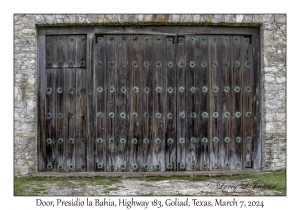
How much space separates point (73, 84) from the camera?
218 inches

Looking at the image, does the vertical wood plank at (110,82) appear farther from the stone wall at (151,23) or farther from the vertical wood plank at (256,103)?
the vertical wood plank at (256,103)

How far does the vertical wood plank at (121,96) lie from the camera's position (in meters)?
5.54

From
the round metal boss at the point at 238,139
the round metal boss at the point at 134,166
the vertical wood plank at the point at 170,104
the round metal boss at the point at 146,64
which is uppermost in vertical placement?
the round metal boss at the point at 146,64

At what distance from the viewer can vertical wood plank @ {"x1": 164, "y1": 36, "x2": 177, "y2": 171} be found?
5551 mm

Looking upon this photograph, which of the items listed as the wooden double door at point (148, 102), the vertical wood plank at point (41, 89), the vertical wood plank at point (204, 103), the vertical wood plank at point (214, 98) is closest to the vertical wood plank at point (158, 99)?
the wooden double door at point (148, 102)

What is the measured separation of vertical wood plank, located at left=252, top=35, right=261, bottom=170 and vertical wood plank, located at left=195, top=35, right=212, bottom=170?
0.66 m

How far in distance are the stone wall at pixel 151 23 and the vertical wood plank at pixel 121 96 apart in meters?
0.40

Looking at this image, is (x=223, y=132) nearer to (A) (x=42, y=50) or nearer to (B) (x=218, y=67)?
(B) (x=218, y=67)

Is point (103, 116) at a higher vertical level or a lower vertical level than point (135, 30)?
lower

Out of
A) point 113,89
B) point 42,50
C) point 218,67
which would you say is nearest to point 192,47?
point 218,67

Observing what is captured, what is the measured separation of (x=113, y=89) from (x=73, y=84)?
0.57 meters

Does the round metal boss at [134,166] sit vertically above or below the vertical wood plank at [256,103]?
below

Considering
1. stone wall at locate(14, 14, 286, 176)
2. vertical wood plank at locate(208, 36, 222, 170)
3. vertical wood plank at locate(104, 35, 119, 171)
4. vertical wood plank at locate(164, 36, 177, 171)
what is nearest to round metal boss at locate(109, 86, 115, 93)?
vertical wood plank at locate(104, 35, 119, 171)

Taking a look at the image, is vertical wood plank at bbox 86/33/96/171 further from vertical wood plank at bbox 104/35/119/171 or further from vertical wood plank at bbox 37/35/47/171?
vertical wood plank at bbox 37/35/47/171
